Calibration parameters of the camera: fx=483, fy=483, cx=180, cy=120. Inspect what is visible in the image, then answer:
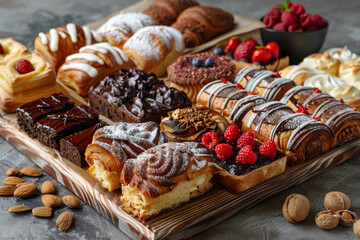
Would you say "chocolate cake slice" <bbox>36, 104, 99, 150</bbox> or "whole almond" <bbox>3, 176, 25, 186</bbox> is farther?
"chocolate cake slice" <bbox>36, 104, 99, 150</bbox>

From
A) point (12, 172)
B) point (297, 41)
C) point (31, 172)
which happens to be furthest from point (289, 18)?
point (12, 172)

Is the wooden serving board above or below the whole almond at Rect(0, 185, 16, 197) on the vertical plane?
above

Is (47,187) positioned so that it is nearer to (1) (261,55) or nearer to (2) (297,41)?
(1) (261,55)

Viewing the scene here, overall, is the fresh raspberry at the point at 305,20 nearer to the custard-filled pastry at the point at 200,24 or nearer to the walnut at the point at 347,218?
the custard-filled pastry at the point at 200,24

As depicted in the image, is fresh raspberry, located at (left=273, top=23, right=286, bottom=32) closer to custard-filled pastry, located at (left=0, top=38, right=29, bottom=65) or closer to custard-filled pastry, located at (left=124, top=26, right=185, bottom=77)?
custard-filled pastry, located at (left=124, top=26, right=185, bottom=77)

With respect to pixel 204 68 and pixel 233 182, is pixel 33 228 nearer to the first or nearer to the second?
pixel 233 182

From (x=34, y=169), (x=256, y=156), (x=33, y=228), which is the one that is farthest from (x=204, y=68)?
(x=33, y=228)

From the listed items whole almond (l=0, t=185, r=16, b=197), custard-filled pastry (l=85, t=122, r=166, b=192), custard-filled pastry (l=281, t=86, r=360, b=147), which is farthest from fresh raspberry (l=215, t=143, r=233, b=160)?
whole almond (l=0, t=185, r=16, b=197)
